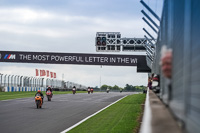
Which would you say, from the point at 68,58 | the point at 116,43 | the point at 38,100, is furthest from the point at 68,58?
the point at 38,100

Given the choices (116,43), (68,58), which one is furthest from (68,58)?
(116,43)

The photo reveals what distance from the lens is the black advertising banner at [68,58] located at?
5681 centimetres

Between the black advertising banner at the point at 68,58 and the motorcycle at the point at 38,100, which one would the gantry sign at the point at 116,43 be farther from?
the motorcycle at the point at 38,100

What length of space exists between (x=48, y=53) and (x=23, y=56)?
3527 millimetres

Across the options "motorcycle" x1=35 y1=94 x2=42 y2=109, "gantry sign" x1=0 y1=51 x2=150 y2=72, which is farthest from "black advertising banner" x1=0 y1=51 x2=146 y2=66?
"motorcycle" x1=35 y1=94 x2=42 y2=109

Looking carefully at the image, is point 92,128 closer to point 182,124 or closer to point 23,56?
point 182,124

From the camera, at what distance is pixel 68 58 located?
5841cm

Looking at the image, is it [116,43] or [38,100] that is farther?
[116,43]

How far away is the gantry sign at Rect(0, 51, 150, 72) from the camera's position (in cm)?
5678

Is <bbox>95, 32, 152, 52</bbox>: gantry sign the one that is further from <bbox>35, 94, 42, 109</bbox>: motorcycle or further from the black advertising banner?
<bbox>35, 94, 42, 109</bbox>: motorcycle

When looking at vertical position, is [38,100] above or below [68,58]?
below

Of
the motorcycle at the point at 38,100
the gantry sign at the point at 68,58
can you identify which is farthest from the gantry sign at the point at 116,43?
the motorcycle at the point at 38,100

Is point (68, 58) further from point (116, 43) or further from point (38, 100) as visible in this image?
point (38, 100)

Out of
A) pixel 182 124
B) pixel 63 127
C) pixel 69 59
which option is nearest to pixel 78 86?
pixel 69 59
